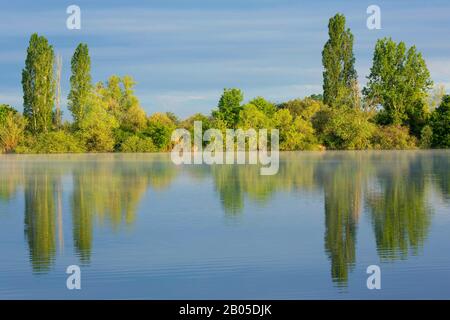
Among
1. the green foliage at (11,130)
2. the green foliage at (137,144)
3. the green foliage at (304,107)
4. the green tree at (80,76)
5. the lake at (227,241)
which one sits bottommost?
the lake at (227,241)

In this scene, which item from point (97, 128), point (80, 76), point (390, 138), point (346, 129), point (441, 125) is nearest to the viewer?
point (80, 76)

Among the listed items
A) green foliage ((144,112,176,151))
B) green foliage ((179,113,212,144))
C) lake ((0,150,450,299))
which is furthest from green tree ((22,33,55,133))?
lake ((0,150,450,299))

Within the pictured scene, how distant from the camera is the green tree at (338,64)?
4619 centimetres

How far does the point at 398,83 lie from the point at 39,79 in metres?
22.3

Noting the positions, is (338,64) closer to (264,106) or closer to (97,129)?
(264,106)

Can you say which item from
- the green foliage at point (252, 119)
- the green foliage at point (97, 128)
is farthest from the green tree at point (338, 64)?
the green foliage at point (97, 128)

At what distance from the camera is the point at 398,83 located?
46969 millimetres

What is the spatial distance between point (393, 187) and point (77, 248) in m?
8.93

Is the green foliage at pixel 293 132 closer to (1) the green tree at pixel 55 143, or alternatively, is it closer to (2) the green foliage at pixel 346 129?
(2) the green foliage at pixel 346 129

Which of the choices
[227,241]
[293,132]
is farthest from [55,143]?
[227,241]

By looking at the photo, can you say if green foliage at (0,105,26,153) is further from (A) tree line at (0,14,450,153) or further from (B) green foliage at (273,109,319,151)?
(B) green foliage at (273,109,319,151)

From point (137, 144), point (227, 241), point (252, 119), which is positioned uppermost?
point (252, 119)

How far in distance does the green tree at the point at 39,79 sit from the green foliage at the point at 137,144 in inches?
214
